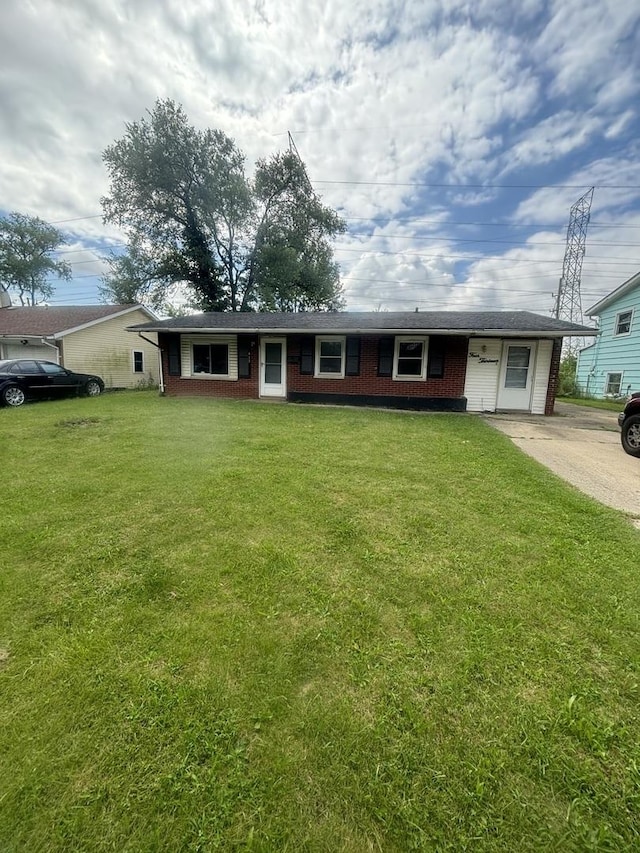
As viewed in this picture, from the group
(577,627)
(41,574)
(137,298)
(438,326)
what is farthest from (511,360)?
(137,298)

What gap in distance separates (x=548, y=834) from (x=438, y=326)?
9941 millimetres

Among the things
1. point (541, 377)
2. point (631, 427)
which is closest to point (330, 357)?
point (541, 377)

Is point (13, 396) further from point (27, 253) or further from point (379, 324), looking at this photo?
point (27, 253)

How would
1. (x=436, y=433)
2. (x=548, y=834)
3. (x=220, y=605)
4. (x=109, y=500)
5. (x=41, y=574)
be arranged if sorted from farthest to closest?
(x=436, y=433) → (x=109, y=500) → (x=41, y=574) → (x=220, y=605) → (x=548, y=834)

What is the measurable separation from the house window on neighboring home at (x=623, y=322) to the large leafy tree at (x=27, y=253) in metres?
41.1

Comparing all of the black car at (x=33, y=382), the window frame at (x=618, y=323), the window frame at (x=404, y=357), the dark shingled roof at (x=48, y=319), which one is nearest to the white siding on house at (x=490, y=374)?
the window frame at (x=404, y=357)

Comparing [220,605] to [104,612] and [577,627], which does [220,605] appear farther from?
[577,627]

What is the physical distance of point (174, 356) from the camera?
12.7m

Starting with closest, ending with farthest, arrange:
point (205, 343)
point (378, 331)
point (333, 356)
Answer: point (378, 331) → point (333, 356) → point (205, 343)

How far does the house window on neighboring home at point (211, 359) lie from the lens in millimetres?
12383

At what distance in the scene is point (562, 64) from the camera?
331 inches

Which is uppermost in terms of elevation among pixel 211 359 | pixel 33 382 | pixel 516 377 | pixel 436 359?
pixel 436 359

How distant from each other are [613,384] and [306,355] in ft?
41.6

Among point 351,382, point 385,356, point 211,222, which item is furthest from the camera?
point 211,222
